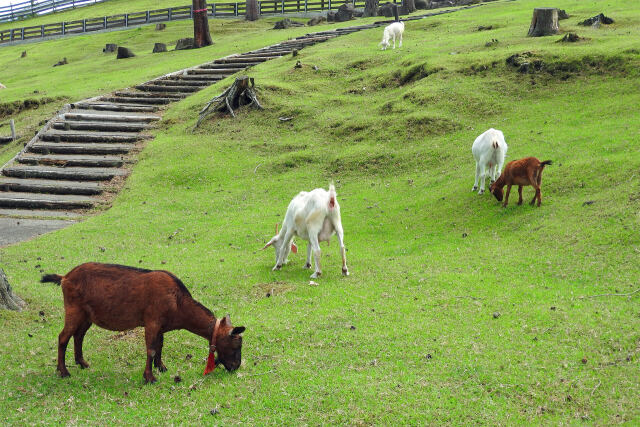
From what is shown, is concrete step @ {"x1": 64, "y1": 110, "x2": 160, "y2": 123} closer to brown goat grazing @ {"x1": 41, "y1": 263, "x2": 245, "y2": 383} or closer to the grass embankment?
the grass embankment

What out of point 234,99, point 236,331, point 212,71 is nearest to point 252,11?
point 212,71

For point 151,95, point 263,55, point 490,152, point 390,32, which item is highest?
point 390,32

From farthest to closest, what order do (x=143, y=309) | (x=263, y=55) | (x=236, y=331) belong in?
(x=263, y=55), (x=143, y=309), (x=236, y=331)

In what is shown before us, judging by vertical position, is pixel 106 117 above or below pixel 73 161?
above

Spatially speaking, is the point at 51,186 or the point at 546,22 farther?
the point at 546,22

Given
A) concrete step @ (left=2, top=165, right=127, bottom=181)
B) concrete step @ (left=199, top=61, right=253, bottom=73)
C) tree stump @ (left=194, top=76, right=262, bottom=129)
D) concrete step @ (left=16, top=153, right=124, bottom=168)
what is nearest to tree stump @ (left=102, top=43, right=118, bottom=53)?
concrete step @ (left=199, top=61, right=253, bottom=73)

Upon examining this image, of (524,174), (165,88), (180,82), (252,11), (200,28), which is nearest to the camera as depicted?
(524,174)

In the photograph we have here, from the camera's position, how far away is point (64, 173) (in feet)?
68.7

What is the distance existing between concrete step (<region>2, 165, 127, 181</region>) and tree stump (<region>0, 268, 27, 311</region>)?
11194 mm

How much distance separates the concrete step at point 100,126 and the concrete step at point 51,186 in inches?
180

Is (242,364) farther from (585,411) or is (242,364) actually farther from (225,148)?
(225,148)

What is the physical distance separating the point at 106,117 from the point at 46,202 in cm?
766

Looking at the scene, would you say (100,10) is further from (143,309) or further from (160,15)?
(143,309)

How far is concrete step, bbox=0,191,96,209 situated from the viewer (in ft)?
61.6
